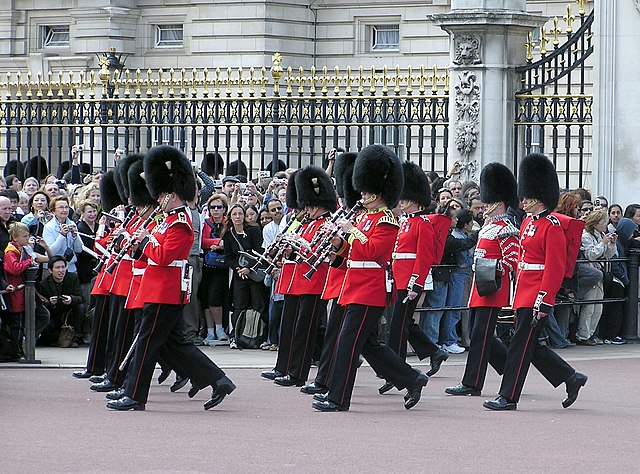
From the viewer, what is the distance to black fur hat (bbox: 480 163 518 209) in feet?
33.9

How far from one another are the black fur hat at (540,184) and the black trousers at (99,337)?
2.74 meters

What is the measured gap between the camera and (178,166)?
9703mm

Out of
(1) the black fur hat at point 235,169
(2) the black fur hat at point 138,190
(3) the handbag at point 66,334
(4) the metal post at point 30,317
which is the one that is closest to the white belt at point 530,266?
(2) the black fur hat at point 138,190

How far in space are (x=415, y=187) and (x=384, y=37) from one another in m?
15.7

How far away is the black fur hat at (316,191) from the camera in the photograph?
10.9 meters

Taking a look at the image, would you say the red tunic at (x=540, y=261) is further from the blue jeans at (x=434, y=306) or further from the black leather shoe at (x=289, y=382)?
the blue jeans at (x=434, y=306)

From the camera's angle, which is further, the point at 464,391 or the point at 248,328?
the point at 248,328

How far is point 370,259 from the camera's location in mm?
9594

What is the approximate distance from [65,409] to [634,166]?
631cm

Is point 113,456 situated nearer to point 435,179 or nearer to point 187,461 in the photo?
point 187,461

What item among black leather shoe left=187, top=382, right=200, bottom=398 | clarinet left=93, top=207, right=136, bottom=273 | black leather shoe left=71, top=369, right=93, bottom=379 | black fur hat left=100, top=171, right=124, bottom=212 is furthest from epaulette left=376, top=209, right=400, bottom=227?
black leather shoe left=71, top=369, right=93, bottom=379

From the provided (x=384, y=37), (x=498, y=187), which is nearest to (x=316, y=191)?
(x=498, y=187)

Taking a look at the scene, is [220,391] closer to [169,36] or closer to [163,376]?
[163,376]

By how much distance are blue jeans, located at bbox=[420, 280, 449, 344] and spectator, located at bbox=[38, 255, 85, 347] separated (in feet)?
8.24
